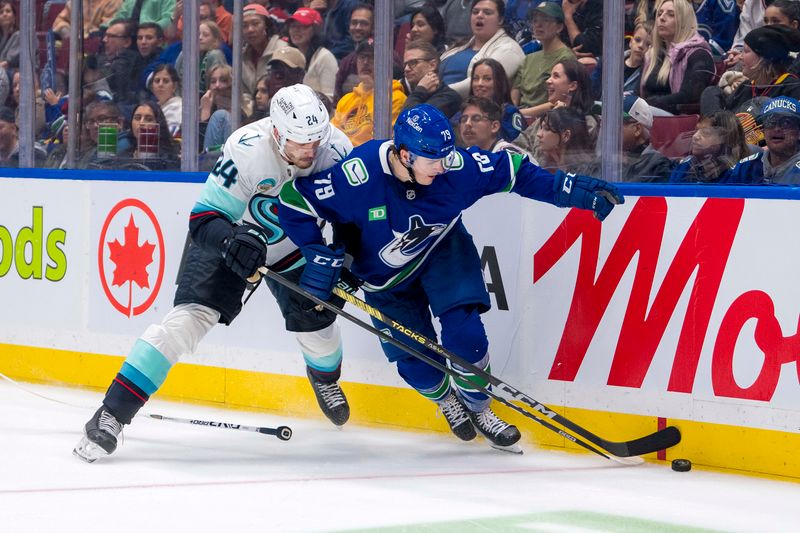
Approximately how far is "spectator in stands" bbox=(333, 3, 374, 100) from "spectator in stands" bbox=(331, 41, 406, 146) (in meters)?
0.02

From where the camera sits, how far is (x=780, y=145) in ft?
12.5

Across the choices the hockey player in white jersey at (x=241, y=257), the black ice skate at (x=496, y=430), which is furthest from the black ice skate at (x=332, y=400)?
the black ice skate at (x=496, y=430)

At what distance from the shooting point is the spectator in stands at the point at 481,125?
4492 mm

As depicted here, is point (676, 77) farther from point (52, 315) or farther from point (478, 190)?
point (52, 315)

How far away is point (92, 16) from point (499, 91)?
2101 mm

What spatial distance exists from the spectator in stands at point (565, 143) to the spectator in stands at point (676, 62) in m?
0.28

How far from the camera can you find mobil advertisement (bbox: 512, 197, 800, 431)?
3766mm

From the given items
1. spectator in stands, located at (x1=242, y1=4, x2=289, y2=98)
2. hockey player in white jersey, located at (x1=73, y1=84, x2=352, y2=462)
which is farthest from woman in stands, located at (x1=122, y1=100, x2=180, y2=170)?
hockey player in white jersey, located at (x1=73, y1=84, x2=352, y2=462)

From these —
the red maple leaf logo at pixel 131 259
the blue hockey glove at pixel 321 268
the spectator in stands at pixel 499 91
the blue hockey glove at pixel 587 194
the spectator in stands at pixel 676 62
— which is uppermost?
the spectator in stands at pixel 676 62

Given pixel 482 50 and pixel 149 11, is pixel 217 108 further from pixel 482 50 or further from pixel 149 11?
pixel 482 50

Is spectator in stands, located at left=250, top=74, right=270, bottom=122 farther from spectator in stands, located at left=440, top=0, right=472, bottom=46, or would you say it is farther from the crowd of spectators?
spectator in stands, located at left=440, top=0, right=472, bottom=46

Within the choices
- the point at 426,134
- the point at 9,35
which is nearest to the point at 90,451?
the point at 426,134

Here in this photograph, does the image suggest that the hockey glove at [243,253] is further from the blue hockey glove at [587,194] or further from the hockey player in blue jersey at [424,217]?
the blue hockey glove at [587,194]

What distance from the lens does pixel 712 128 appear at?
3961 mm
